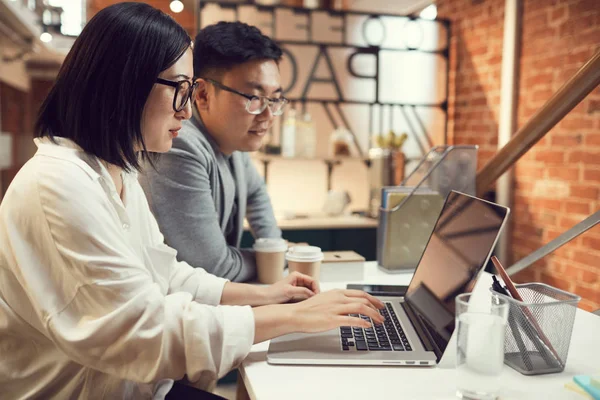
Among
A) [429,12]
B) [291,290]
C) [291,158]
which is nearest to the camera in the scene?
[291,290]

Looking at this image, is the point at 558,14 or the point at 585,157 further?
the point at 558,14

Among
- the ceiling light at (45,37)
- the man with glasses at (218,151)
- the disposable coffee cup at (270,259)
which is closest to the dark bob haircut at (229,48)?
the man with glasses at (218,151)

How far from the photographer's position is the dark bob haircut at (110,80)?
901mm

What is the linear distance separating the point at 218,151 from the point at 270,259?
0.41 m

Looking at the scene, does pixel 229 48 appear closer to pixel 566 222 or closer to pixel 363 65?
pixel 566 222

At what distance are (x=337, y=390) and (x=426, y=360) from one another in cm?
18

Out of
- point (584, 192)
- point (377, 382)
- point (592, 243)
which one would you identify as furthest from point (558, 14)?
point (377, 382)

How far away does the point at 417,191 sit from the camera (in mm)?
1615

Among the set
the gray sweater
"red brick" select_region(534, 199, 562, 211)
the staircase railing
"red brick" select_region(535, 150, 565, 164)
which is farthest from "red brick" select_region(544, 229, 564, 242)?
the gray sweater

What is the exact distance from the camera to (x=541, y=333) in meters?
0.87

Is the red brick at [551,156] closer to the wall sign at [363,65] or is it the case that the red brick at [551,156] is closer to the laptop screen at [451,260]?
the wall sign at [363,65]

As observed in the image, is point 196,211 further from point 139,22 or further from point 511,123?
point 511,123

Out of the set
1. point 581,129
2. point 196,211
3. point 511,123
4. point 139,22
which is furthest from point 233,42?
point 511,123

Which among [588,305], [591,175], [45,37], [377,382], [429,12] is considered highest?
[429,12]
